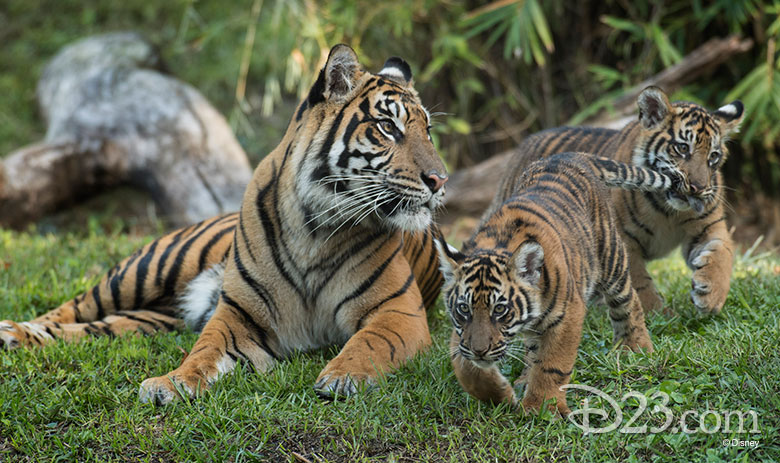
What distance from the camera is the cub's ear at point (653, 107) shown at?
4174 mm

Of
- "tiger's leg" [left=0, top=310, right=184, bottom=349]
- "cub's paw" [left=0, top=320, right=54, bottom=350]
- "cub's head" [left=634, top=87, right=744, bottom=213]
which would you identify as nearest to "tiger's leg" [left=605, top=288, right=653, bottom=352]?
"cub's head" [left=634, top=87, right=744, bottom=213]

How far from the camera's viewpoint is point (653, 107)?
4246mm

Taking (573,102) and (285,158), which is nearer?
(285,158)

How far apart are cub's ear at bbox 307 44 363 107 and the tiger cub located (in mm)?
958

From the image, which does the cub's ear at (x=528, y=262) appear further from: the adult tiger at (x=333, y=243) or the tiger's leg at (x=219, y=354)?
the tiger's leg at (x=219, y=354)

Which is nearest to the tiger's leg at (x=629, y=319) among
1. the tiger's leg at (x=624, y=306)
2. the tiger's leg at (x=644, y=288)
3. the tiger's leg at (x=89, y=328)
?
the tiger's leg at (x=624, y=306)

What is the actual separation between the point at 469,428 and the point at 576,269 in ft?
2.58

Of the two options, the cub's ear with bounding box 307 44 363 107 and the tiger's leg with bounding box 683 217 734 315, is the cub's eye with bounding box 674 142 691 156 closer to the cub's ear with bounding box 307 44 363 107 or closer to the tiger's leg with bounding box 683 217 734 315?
Result: the tiger's leg with bounding box 683 217 734 315

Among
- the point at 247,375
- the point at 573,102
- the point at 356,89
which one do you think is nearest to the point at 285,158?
the point at 356,89

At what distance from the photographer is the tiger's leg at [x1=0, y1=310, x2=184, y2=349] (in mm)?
3814

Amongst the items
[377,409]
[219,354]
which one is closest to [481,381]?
[377,409]

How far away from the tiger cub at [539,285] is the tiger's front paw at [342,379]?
43cm

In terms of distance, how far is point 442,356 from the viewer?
3508 millimetres

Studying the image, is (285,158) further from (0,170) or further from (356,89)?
(0,170)
